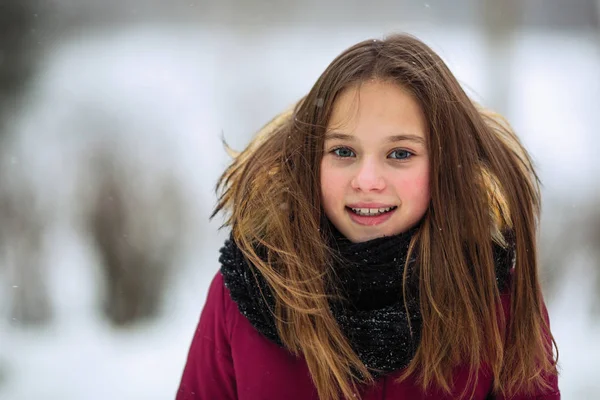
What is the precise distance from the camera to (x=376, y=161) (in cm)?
184

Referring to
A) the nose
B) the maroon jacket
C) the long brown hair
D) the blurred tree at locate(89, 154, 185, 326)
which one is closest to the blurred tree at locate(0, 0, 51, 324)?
the blurred tree at locate(89, 154, 185, 326)

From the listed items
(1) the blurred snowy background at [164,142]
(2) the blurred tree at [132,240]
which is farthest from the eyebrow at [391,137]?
(2) the blurred tree at [132,240]

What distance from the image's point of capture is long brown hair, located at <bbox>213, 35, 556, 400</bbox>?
1.92 meters

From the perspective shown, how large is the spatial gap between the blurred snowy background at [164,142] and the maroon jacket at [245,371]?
212 centimetres

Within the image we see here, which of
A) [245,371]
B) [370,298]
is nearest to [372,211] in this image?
[370,298]

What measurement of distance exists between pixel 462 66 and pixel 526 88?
0.47 meters

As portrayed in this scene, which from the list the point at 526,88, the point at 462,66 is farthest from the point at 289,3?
the point at 526,88

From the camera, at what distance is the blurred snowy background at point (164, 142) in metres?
4.51

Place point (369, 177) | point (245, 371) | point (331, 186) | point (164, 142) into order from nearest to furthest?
point (369, 177) → point (331, 186) → point (245, 371) → point (164, 142)

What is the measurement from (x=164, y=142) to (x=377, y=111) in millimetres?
3208

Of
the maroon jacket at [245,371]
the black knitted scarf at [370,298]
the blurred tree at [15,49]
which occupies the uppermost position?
the blurred tree at [15,49]

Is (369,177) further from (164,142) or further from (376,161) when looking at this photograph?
(164,142)

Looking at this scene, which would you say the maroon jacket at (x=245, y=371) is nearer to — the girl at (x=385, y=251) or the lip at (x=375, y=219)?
the girl at (x=385, y=251)

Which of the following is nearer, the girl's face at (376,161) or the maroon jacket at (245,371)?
the girl's face at (376,161)
